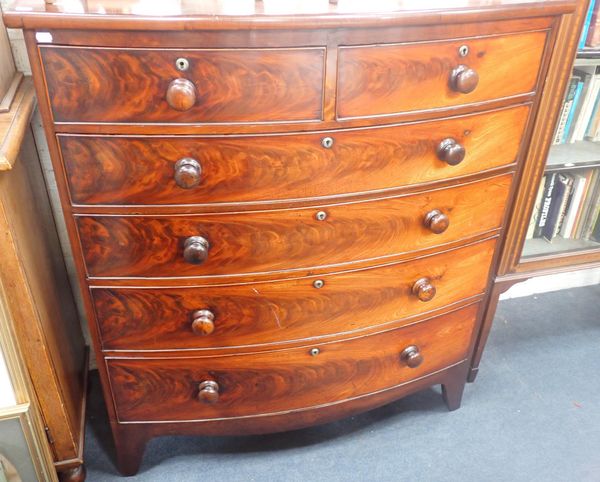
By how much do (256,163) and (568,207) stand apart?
1127 mm

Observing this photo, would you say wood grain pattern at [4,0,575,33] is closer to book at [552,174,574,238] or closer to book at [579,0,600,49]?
book at [579,0,600,49]

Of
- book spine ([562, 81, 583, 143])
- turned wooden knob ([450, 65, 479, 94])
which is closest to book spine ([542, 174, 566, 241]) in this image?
book spine ([562, 81, 583, 143])

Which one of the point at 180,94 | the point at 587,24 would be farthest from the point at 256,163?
the point at 587,24

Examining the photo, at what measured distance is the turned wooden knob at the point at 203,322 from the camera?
1.22 meters

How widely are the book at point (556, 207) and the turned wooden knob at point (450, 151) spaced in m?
0.68

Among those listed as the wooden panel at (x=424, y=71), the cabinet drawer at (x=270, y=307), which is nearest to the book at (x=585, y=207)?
the cabinet drawer at (x=270, y=307)

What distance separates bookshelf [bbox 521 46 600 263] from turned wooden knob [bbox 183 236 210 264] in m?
0.98

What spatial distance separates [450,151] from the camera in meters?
1.19

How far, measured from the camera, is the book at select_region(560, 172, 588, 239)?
5.75 feet

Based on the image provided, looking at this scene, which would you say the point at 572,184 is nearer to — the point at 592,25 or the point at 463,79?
the point at 592,25

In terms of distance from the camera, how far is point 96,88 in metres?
0.97

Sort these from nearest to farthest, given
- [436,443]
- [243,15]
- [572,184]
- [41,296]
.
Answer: [243,15], [41,296], [436,443], [572,184]

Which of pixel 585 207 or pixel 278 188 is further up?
pixel 278 188

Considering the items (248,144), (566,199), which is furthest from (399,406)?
(248,144)
